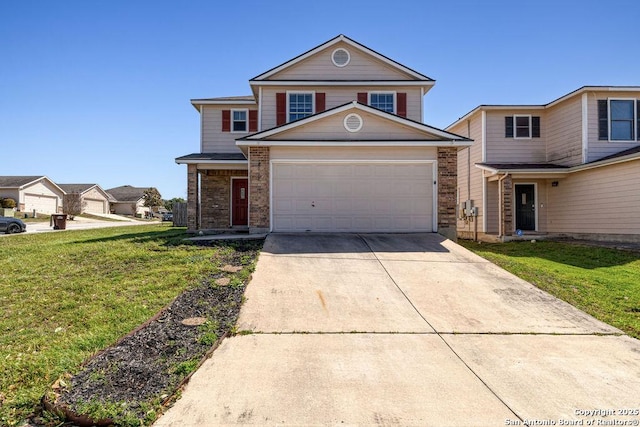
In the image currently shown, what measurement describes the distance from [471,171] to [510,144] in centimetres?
237

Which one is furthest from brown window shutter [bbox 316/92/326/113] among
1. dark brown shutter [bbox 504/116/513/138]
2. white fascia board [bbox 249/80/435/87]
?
dark brown shutter [bbox 504/116/513/138]

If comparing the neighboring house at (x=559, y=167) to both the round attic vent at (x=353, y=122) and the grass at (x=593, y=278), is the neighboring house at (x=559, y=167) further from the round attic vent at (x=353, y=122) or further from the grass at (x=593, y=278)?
the round attic vent at (x=353, y=122)

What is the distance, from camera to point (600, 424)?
343 centimetres

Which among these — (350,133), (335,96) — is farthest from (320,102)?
(350,133)

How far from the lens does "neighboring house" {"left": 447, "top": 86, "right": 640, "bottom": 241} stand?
569 inches

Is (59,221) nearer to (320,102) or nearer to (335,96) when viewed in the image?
(320,102)

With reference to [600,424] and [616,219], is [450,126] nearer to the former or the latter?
[616,219]

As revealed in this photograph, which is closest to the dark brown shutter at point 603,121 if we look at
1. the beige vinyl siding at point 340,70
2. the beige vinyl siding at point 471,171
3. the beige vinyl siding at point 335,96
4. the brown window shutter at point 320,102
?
the beige vinyl siding at point 471,171

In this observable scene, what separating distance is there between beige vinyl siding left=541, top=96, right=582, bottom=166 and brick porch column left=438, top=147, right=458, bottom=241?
7133 millimetres

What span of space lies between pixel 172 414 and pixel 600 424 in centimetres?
375

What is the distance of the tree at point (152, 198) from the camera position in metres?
64.0

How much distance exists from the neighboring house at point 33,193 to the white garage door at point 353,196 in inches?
1578

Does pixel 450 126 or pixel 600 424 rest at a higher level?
pixel 450 126

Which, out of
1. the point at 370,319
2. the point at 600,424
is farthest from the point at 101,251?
the point at 600,424
